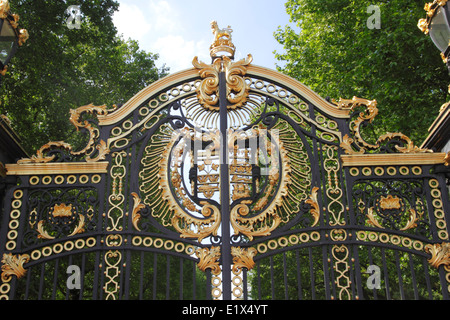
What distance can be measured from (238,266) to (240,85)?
6.80 ft

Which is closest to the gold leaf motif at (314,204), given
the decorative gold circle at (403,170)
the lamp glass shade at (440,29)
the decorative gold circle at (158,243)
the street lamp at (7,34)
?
the decorative gold circle at (403,170)

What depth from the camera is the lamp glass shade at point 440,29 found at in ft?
17.3

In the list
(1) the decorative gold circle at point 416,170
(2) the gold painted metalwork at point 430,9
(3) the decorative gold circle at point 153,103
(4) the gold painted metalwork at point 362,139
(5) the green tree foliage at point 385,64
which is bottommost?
(1) the decorative gold circle at point 416,170

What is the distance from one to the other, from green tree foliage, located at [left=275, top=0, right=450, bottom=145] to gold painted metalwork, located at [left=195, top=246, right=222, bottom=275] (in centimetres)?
521

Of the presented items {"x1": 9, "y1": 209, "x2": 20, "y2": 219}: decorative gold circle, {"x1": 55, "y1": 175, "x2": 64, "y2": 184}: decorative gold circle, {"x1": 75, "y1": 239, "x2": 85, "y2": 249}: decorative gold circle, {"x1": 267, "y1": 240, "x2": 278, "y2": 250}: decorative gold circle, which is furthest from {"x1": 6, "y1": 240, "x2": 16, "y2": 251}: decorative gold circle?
{"x1": 267, "y1": 240, "x2": 278, "y2": 250}: decorative gold circle

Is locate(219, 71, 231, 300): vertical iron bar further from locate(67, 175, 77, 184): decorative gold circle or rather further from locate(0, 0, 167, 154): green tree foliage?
locate(0, 0, 167, 154): green tree foliage

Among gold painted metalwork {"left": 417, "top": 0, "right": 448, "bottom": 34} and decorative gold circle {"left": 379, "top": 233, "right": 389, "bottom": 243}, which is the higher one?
gold painted metalwork {"left": 417, "top": 0, "right": 448, "bottom": 34}

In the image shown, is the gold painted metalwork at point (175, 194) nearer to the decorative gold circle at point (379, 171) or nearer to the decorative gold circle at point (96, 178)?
the decorative gold circle at point (96, 178)

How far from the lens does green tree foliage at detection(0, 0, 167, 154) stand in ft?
30.4

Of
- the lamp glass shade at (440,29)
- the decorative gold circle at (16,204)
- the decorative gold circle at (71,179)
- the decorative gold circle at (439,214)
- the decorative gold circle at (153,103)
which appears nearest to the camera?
the decorative gold circle at (439,214)

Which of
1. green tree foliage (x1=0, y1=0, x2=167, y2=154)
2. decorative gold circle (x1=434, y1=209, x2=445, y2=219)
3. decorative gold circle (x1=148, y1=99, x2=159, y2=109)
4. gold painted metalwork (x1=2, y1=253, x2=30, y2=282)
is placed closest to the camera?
gold painted metalwork (x1=2, y1=253, x2=30, y2=282)

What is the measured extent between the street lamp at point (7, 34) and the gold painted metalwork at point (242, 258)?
10.7 ft
